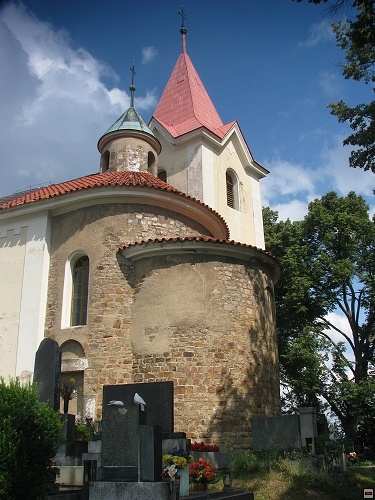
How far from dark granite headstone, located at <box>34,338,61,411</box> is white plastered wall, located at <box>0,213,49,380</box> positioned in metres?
3.27

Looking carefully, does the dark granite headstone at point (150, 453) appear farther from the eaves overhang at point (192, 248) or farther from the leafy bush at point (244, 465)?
the eaves overhang at point (192, 248)

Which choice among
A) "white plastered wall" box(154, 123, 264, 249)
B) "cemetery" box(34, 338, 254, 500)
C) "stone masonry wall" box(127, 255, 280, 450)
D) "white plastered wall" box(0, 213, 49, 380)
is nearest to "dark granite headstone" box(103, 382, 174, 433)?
"cemetery" box(34, 338, 254, 500)

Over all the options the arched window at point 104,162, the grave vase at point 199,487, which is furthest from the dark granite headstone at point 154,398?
the arched window at point 104,162

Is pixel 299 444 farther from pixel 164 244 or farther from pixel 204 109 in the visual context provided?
pixel 204 109

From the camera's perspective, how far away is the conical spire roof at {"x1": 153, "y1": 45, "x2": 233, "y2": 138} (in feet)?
87.8

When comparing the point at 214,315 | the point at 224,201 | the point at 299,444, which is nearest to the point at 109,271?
the point at 214,315

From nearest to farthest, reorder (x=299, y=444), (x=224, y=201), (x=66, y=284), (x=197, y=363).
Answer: (x=299, y=444), (x=197, y=363), (x=66, y=284), (x=224, y=201)

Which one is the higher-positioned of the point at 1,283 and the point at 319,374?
the point at 1,283

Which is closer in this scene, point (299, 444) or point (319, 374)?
point (299, 444)

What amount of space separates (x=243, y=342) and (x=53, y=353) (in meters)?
5.03

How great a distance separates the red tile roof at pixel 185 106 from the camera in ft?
87.8

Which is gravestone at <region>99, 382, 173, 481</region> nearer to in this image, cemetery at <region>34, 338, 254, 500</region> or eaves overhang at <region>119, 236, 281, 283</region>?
cemetery at <region>34, 338, 254, 500</region>

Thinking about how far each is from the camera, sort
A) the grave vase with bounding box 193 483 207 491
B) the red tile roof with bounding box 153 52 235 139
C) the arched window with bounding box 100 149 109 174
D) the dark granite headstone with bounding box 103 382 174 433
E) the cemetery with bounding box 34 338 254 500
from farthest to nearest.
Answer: the red tile roof with bounding box 153 52 235 139, the arched window with bounding box 100 149 109 174, the dark granite headstone with bounding box 103 382 174 433, the grave vase with bounding box 193 483 207 491, the cemetery with bounding box 34 338 254 500

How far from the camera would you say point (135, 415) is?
7.76 m
